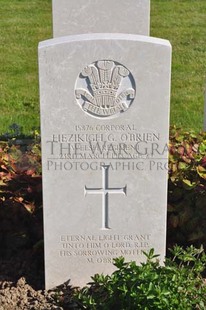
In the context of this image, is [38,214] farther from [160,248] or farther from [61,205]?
[160,248]

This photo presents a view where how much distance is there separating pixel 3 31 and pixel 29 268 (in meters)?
7.66

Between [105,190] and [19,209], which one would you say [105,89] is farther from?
[19,209]

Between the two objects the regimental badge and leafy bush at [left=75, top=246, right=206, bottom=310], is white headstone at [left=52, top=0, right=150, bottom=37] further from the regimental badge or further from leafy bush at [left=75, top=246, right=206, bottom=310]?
leafy bush at [left=75, top=246, right=206, bottom=310]

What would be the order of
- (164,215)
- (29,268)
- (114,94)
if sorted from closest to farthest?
1. (114,94)
2. (164,215)
3. (29,268)

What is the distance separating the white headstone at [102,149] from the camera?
11.4 feet

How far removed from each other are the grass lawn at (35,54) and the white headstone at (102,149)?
10.2 feet

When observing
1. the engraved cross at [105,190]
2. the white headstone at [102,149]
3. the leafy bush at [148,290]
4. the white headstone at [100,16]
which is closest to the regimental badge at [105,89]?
the white headstone at [102,149]

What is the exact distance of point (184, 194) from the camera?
4.22 m

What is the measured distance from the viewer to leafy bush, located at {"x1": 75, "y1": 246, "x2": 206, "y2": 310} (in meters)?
3.28

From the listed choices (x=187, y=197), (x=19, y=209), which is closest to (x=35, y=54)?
(x=19, y=209)

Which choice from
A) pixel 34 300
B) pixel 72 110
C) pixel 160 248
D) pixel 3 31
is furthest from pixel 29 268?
pixel 3 31

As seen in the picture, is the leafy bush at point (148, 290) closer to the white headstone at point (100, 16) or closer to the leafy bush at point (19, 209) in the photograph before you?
the leafy bush at point (19, 209)

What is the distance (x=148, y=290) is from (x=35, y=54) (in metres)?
6.95

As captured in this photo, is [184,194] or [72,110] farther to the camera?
[184,194]
